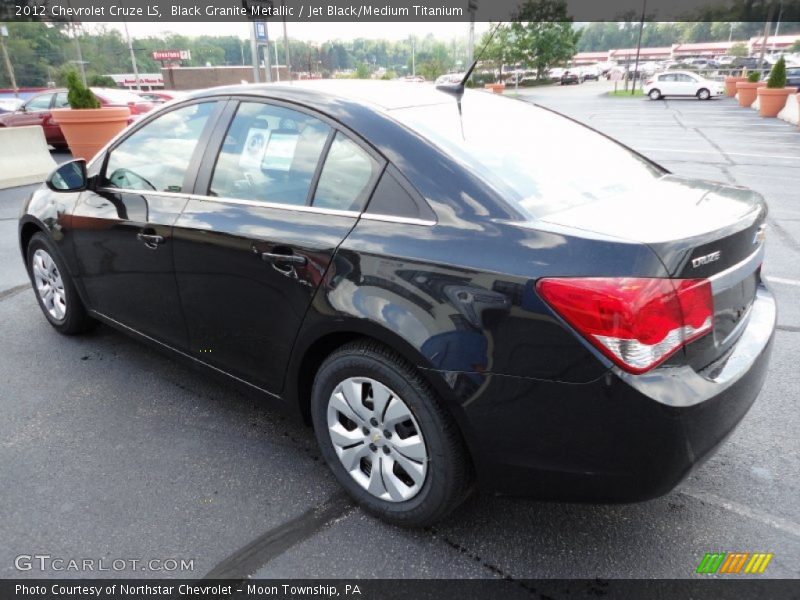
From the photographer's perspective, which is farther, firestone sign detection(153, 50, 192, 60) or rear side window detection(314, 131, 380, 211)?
firestone sign detection(153, 50, 192, 60)

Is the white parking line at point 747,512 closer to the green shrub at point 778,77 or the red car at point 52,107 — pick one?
the red car at point 52,107

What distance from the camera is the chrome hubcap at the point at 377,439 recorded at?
2.20 metres

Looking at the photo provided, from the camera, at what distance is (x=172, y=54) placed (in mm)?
70438

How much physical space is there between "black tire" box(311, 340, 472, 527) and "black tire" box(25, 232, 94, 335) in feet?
7.64

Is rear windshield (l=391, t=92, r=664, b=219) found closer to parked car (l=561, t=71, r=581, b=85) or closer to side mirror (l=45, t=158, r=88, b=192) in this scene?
side mirror (l=45, t=158, r=88, b=192)

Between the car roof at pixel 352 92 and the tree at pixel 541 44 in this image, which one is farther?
the tree at pixel 541 44

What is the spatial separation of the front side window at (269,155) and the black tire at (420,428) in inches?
27.5

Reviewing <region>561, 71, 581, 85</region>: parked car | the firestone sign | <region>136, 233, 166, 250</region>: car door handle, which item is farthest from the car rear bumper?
the firestone sign

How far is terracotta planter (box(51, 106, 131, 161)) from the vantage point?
36.0 feet

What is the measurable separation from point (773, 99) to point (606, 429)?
75.4 ft

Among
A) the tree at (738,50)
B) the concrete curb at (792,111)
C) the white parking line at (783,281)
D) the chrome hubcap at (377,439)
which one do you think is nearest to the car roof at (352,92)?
the chrome hubcap at (377,439)

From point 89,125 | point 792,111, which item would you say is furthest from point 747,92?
point 89,125

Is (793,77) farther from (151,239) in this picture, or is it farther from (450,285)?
(450,285)

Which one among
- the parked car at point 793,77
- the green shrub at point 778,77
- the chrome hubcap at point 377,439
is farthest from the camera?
the parked car at point 793,77
